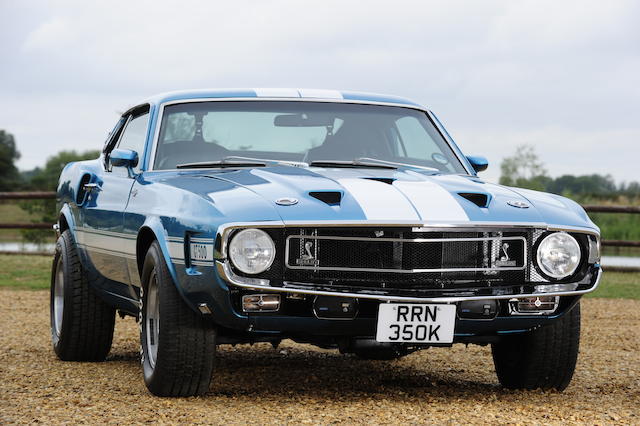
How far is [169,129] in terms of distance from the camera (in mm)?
6336

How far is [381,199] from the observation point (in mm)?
4977

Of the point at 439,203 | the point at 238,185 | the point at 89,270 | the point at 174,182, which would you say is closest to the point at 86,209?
the point at 89,270

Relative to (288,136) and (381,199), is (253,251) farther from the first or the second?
(288,136)

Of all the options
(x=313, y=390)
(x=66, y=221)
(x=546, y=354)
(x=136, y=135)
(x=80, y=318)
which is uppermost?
(x=136, y=135)

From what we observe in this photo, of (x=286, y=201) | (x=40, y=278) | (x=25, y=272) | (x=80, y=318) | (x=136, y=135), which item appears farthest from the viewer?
(x=25, y=272)

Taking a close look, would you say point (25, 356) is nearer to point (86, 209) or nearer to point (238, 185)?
point (86, 209)

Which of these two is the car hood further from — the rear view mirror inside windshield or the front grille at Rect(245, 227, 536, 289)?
the rear view mirror inside windshield

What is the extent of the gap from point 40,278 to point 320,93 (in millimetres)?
9497

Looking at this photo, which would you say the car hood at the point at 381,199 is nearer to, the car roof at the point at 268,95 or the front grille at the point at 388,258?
the front grille at the point at 388,258

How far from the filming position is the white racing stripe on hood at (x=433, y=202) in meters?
4.91

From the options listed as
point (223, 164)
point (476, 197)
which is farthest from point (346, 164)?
point (476, 197)

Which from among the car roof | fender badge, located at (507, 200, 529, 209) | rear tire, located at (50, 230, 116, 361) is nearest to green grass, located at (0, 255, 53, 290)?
rear tire, located at (50, 230, 116, 361)

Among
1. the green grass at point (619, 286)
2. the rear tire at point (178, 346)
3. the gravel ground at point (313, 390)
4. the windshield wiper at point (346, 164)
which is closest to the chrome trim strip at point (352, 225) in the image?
the rear tire at point (178, 346)

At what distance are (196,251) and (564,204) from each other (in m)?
1.90
